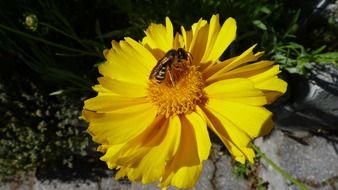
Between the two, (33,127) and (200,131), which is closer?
(200,131)

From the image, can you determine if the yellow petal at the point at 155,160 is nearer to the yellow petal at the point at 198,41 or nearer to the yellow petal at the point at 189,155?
the yellow petal at the point at 189,155

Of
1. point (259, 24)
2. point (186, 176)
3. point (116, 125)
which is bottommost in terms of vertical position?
point (186, 176)

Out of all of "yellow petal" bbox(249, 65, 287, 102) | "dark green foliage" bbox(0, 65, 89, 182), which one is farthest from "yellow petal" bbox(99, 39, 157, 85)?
"dark green foliage" bbox(0, 65, 89, 182)

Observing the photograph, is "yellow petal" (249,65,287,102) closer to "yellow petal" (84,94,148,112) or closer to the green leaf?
"yellow petal" (84,94,148,112)

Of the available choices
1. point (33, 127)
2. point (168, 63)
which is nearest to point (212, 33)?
point (168, 63)

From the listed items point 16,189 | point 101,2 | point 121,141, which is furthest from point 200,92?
point 16,189

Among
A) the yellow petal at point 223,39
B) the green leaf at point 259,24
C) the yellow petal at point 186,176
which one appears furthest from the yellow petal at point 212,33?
the green leaf at point 259,24

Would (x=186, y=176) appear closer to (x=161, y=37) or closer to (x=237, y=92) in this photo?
(x=237, y=92)

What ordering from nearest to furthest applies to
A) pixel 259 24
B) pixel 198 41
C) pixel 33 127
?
pixel 198 41
pixel 259 24
pixel 33 127
